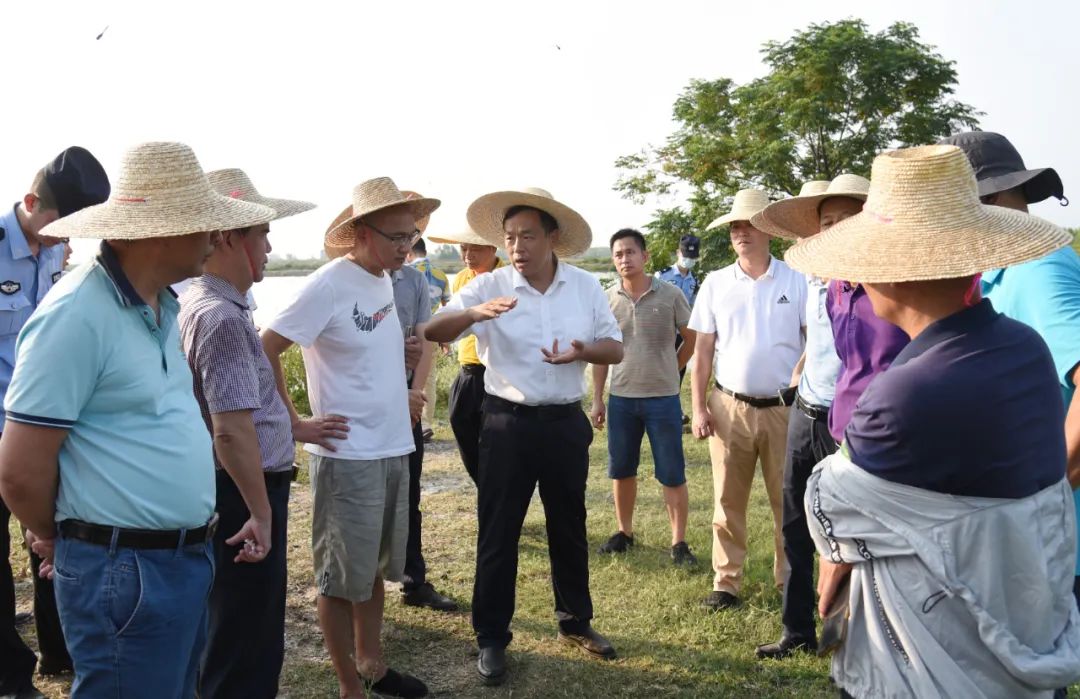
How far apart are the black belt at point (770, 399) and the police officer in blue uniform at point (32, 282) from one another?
347cm

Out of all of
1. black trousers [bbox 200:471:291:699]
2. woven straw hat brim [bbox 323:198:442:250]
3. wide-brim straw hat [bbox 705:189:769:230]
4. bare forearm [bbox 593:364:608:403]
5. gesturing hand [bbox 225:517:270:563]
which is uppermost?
wide-brim straw hat [bbox 705:189:769:230]

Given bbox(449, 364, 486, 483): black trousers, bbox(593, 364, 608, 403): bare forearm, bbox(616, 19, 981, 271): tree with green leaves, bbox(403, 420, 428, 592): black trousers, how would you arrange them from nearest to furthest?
1. bbox(403, 420, 428, 592): black trousers
2. bbox(449, 364, 486, 483): black trousers
3. bbox(593, 364, 608, 403): bare forearm
4. bbox(616, 19, 981, 271): tree with green leaves

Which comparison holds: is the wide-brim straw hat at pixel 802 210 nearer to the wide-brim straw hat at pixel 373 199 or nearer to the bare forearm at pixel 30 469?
the wide-brim straw hat at pixel 373 199

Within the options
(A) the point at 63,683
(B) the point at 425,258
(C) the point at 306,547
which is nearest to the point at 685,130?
(B) the point at 425,258

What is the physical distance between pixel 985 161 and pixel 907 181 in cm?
112

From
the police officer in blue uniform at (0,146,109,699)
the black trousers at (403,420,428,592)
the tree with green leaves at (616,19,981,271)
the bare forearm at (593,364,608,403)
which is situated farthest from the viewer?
the tree with green leaves at (616,19,981,271)

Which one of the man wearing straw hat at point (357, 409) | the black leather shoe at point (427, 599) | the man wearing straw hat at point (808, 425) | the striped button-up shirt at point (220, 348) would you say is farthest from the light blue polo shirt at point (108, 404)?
the man wearing straw hat at point (808, 425)

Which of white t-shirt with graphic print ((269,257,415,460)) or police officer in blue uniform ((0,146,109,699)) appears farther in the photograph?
police officer in blue uniform ((0,146,109,699))

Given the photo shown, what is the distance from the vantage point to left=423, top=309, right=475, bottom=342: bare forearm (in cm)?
400

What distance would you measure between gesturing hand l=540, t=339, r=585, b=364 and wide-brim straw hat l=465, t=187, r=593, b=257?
2.27ft

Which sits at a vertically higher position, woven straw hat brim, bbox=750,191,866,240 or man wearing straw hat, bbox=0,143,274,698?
woven straw hat brim, bbox=750,191,866,240

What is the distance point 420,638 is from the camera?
4.49m

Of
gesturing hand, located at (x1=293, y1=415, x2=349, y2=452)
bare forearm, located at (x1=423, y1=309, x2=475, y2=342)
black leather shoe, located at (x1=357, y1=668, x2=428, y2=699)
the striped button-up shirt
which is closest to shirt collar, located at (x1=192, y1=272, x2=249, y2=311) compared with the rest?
the striped button-up shirt

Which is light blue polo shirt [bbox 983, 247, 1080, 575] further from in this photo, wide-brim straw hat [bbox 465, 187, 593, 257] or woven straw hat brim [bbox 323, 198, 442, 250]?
woven straw hat brim [bbox 323, 198, 442, 250]
